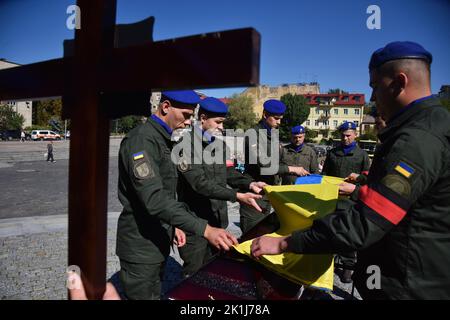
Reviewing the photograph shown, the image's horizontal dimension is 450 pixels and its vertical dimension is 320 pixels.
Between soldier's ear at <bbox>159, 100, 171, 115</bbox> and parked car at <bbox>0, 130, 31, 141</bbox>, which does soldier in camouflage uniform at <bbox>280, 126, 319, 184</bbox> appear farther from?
parked car at <bbox>0, 130, 31, 141</bbox>

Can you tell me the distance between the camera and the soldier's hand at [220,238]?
1.93 metres

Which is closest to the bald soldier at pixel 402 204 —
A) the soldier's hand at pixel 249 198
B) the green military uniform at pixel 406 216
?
the green military uniform at pixel 406 216

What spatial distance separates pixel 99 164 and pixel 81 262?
38cm

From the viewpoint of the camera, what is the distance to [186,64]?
964 millimetres

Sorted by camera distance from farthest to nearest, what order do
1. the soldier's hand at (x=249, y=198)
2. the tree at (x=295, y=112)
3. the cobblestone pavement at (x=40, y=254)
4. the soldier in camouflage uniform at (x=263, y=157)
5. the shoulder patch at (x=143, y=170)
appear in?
1. the tree at (x=295, y=112)
2. the soldier in camouflage uniform at (x=263, y=157)
3. the cobblestone pavement at (x=40, y=254)
4. the soldier's hand at (x=249, y=198)
5. the shoulder patch at (x=143, y=170)

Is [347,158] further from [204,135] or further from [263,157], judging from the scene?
[204,135]

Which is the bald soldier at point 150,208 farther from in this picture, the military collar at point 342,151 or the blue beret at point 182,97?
the military collar at point 342,151

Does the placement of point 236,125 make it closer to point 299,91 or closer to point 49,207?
point 299,91

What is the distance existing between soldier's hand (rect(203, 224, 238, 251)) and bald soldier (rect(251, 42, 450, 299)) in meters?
0.20

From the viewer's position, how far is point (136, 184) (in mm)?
2033

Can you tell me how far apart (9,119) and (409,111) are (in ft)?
202

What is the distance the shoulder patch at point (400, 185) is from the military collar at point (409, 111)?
1.10 feet

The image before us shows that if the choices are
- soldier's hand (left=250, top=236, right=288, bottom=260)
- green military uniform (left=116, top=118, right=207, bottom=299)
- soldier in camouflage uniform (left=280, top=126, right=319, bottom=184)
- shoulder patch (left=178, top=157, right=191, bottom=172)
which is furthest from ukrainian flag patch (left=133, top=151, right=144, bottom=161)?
soldier in camouflage uniform (left=280, top=126, right=319, bottom=184)
